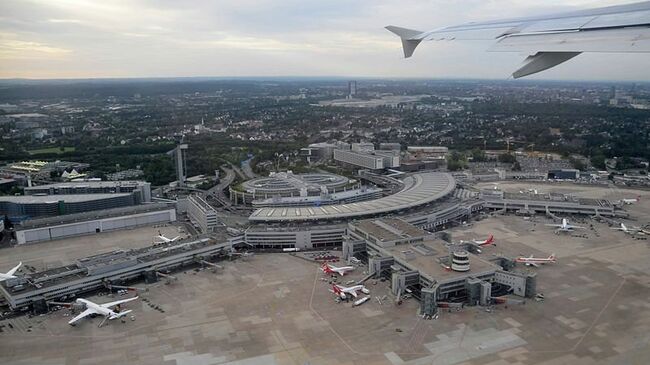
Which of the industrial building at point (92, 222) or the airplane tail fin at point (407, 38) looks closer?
the airplane tail fin at point (407, 38)

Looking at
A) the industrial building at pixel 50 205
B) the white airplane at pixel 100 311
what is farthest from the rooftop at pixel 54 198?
the white airplane at pixel 100 311

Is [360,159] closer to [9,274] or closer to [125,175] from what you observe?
[125,175]

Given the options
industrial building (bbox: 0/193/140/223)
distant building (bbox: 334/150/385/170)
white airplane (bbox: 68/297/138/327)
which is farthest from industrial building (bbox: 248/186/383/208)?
white airplane (bbox: 68/297/138/327)

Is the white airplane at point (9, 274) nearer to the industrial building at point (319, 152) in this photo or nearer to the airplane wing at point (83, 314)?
the airplane wing at point (83, 314)

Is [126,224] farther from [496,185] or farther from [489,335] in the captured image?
[496,185]

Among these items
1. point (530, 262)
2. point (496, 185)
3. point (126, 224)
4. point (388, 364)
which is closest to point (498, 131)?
point (496, 185)

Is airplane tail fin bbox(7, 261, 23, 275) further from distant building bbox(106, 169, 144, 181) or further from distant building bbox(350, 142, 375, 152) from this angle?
→ distant building bbox(350, 142, 375, 152)

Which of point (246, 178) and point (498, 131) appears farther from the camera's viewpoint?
point (498, 131)

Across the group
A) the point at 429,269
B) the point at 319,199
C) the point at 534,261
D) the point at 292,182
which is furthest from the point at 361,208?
the point at 534,261
